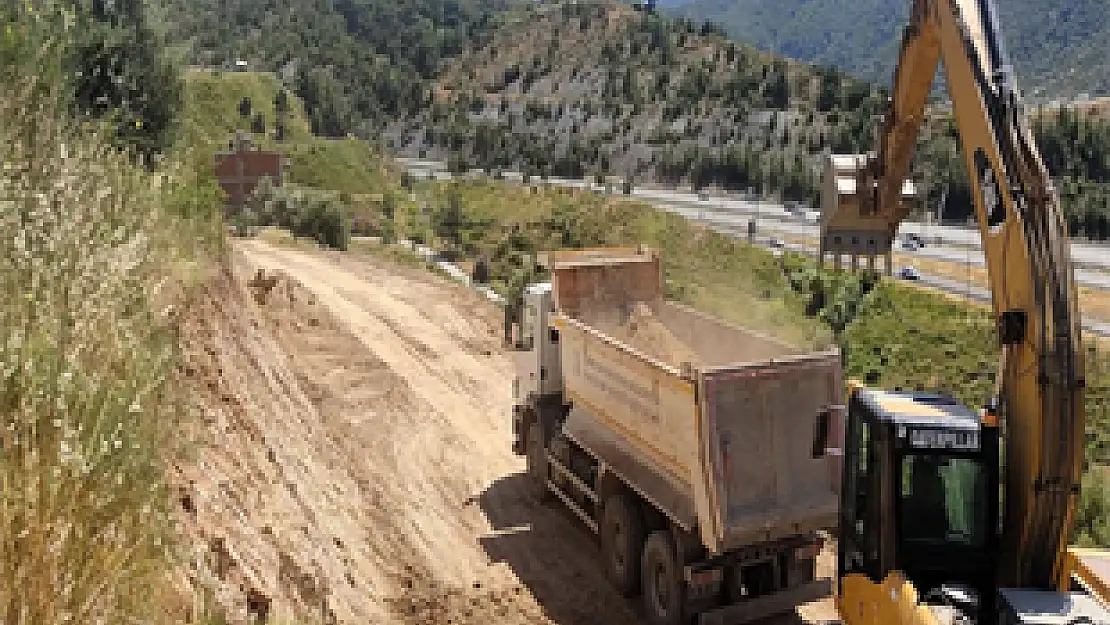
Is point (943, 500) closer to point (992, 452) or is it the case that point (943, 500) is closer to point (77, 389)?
point (992, 452)

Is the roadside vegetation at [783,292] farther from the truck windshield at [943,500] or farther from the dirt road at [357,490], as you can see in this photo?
the truck windshield at [943,500]

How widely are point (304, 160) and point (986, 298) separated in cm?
4924

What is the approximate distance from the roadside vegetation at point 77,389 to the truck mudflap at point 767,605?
530cm

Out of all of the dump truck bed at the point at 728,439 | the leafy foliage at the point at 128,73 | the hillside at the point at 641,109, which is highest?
the hillside at the point at 641,109

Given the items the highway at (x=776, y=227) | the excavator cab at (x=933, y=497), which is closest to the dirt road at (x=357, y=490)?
the excavator cab at (x=933, y=497)

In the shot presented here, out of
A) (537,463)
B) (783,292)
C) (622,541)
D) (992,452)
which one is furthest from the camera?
(783,292)

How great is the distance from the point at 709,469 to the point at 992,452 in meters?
2.89

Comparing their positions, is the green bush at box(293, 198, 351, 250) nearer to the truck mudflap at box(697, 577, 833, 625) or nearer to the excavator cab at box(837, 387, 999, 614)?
the truck mudflap at box(697, 577, 833, 625)

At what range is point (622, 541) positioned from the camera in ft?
33.2

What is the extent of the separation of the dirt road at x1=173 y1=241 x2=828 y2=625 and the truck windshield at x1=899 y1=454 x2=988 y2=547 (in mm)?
4275

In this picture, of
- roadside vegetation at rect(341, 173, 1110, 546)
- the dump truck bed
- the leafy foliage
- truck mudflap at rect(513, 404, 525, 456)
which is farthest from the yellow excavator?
the leafy foliage

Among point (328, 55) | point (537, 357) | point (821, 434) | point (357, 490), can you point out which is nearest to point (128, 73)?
point (357, 490)

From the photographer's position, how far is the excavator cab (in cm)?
586

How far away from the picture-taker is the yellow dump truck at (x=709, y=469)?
843 cm
